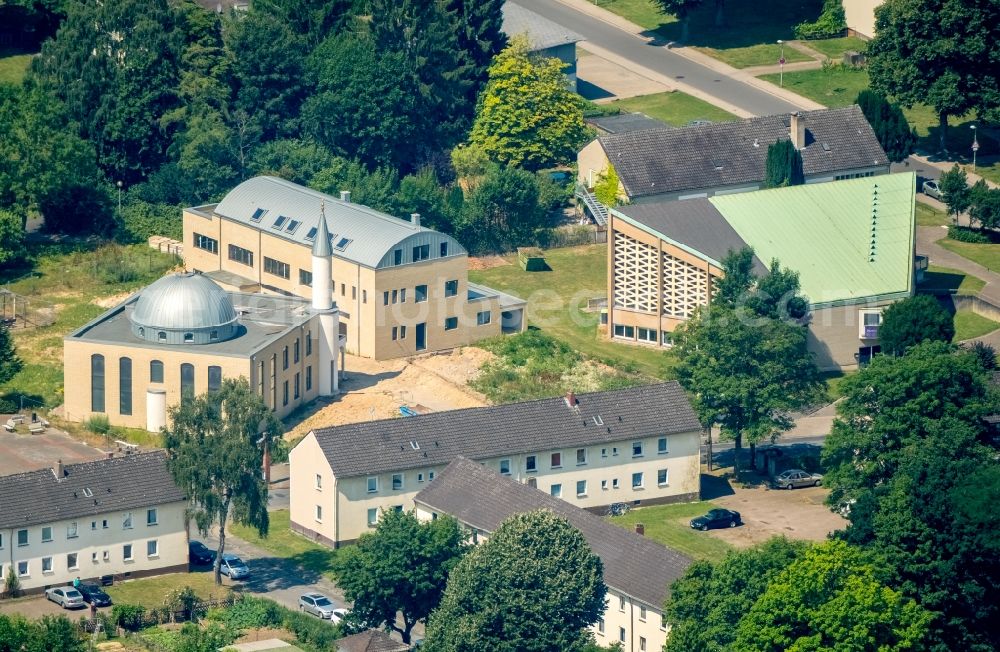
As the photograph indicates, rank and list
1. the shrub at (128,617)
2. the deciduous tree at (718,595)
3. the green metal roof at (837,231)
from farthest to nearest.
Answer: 1. the green metal roof at (837,231)
2. the shrub at (128,617)
3. the deciduous tree at (718,595)

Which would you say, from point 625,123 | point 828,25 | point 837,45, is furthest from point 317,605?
point 828,25

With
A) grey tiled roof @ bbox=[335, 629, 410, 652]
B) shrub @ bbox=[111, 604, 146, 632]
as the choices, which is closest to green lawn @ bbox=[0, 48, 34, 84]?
shrub @ bbox=[111, 604, 146, 632]

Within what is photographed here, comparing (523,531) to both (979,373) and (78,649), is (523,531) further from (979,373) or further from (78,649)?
(979,373)

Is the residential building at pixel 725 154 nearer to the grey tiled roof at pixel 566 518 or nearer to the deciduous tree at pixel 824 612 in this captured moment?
the grey tiled roof at pixel 566 518

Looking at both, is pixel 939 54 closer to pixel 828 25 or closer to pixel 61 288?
pixel 828 25

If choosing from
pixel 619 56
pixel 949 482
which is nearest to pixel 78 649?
pixel 949 482

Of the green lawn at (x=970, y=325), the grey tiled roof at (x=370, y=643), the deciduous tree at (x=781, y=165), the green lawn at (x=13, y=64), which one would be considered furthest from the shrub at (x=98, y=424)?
the green lawn at (x=13, y=64)

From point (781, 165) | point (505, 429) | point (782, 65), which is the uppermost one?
point (782, 65)
